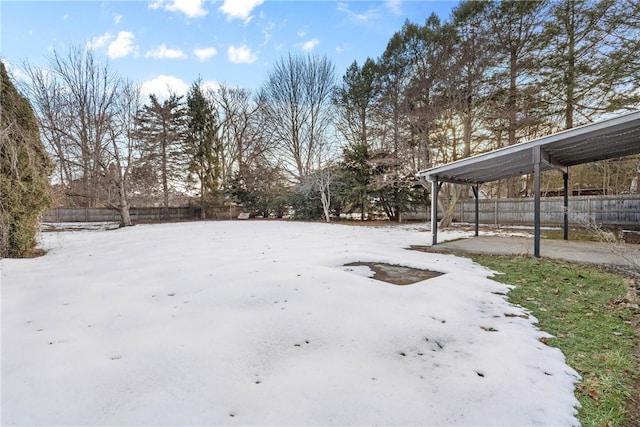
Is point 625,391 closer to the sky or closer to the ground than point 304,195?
closer to the ground

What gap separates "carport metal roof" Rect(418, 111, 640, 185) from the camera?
487 centimetres

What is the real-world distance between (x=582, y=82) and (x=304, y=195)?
1281 centimetres

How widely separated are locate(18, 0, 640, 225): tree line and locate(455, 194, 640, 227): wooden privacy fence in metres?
1.33

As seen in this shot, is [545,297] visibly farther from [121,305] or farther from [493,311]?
[121,305]

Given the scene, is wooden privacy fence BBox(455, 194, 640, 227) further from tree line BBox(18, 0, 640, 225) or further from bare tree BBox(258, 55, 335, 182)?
bare tree BBox(258, 55, 335, 182)

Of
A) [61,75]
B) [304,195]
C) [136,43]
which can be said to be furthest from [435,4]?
[61,75]

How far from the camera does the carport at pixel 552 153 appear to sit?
194 inches

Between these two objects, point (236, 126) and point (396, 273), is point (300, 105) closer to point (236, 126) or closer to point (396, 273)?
point (236, 126)

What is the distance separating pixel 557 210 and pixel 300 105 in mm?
14931

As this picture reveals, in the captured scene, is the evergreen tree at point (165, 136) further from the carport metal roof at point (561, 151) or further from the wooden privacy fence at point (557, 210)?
the wooden privacy fence at point (557, 210)

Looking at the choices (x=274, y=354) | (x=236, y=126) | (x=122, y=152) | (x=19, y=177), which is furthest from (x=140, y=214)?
(x=274, y=354)

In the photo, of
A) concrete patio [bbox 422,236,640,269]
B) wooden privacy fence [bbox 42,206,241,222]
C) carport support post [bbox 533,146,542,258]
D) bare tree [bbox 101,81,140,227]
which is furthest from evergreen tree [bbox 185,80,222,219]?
carport support post [bbox 533,146,542,258]

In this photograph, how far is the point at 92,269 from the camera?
4527 mm

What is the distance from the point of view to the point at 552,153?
6.43 metres
